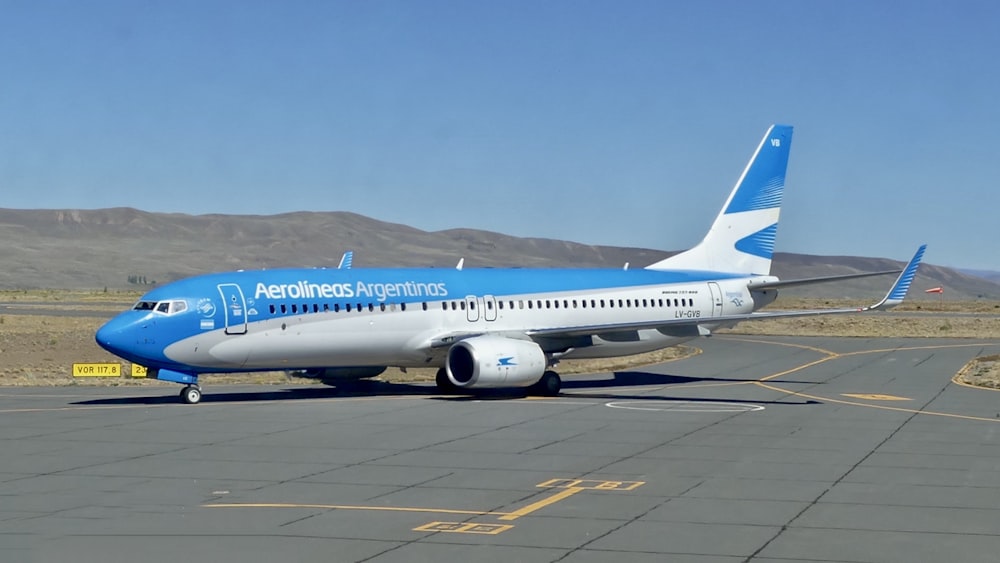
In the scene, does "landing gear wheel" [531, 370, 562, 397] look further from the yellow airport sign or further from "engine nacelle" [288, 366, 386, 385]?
the yellow airport sign

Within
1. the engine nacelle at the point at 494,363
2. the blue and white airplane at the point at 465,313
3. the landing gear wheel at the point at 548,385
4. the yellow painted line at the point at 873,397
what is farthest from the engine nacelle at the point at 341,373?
the yellow painted line at the point at 873,397

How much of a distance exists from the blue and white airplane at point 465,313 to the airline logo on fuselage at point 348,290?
0.04 m

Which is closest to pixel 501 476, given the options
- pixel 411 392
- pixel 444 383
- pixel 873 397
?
pixel 411 392

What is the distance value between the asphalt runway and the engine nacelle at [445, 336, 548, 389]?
2.76 ft

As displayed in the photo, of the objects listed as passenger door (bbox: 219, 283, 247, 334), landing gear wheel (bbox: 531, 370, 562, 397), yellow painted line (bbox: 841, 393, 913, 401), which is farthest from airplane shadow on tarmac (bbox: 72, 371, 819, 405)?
passenger door (bbox: 219, 283, 247, 334)

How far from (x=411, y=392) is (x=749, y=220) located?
15743 mm

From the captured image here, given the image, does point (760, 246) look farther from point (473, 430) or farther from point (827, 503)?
point (827, 503)

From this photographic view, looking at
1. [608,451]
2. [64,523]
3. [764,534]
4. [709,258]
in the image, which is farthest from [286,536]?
[709,258]

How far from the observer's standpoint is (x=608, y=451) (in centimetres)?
2616

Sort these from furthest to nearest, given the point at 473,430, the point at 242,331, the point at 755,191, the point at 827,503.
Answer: the point at 755,191 < the point at 242,331 < the point at 473,430 < the point at 827,503

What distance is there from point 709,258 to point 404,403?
16287 millimetres

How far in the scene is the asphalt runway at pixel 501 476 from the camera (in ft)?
54.3

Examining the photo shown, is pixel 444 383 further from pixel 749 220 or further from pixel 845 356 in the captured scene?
pixel 845 356

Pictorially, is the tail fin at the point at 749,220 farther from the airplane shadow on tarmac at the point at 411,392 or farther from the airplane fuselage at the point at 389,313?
the airplane shadow on tarmac at the point at 411,392
